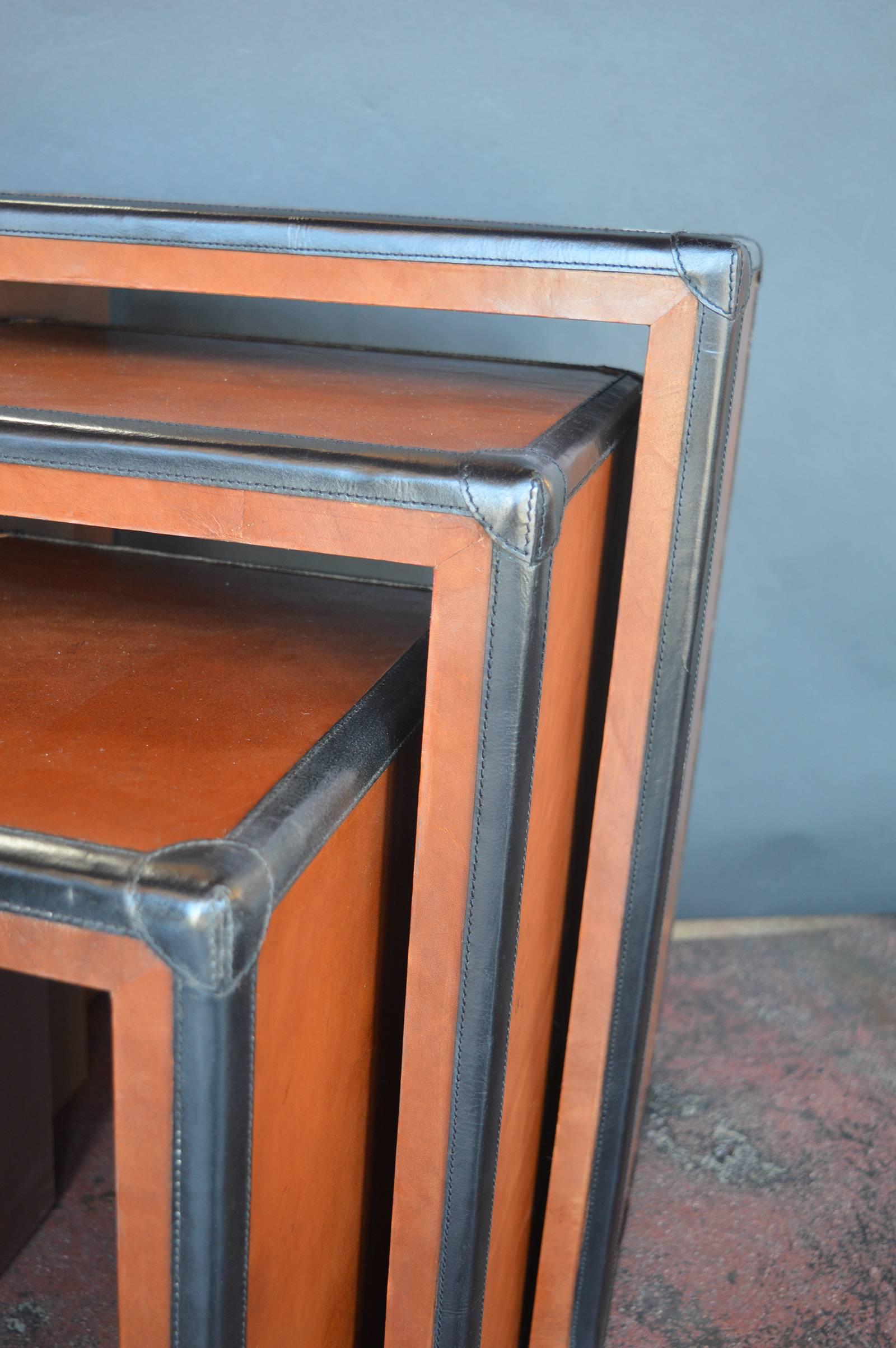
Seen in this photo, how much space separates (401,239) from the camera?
729mm

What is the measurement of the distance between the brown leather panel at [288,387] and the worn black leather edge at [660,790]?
0.34 ft

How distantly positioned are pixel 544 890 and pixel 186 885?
39cm

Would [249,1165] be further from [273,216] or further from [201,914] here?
[273,216]

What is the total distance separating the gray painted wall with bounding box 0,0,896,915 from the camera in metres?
1.46

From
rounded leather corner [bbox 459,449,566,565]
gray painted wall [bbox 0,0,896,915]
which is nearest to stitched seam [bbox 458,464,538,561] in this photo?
rounded leather corner [bbox 459,449,566,565]

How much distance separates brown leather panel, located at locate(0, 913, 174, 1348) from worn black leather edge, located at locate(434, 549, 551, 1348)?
210 millimetres

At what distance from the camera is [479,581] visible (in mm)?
636

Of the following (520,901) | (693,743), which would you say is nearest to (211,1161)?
(520,901)

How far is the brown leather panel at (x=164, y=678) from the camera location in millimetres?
634

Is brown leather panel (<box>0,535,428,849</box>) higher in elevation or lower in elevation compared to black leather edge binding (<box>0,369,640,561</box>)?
lower

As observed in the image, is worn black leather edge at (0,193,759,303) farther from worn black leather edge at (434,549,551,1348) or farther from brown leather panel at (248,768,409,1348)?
brown leather panel at (248,768,409,1348)

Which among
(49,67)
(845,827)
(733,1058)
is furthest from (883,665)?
(49,67)

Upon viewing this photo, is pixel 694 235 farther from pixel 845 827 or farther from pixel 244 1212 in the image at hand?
pixel 845 827

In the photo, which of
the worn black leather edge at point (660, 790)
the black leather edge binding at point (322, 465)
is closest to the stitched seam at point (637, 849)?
the worn black leather edge at point (660, 790)
